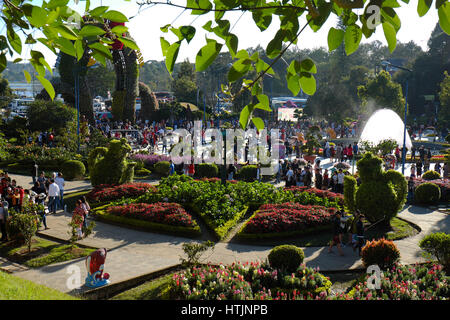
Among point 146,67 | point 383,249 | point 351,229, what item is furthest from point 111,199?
point 146,67

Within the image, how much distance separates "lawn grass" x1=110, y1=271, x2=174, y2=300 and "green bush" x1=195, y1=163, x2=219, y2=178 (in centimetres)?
1375

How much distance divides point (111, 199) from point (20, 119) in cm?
2191

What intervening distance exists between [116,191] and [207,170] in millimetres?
6950

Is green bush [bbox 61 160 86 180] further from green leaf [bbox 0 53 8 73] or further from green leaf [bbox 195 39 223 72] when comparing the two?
green leaf [bbox 195 39 223 72]

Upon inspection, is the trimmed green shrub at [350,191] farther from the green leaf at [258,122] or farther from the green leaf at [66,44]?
the green leaf at [66,44]

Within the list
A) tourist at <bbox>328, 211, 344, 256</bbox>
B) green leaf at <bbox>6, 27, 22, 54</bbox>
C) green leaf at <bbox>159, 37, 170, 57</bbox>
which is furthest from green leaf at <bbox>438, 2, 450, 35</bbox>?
tourist at <bbox>328, 211, 344, 256</bbox>

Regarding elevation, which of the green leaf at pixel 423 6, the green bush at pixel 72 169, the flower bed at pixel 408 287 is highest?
the green leaf at pixel 423 6

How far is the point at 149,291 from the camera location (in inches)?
365

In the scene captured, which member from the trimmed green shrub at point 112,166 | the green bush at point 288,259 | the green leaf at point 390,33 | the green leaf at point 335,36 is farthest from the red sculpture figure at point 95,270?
the trimmed green shrub at point 112,166

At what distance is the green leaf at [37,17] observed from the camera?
8.68 feet

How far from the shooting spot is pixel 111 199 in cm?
1716

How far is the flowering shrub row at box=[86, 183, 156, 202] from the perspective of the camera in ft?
56.1

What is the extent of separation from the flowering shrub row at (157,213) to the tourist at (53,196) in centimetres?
188
